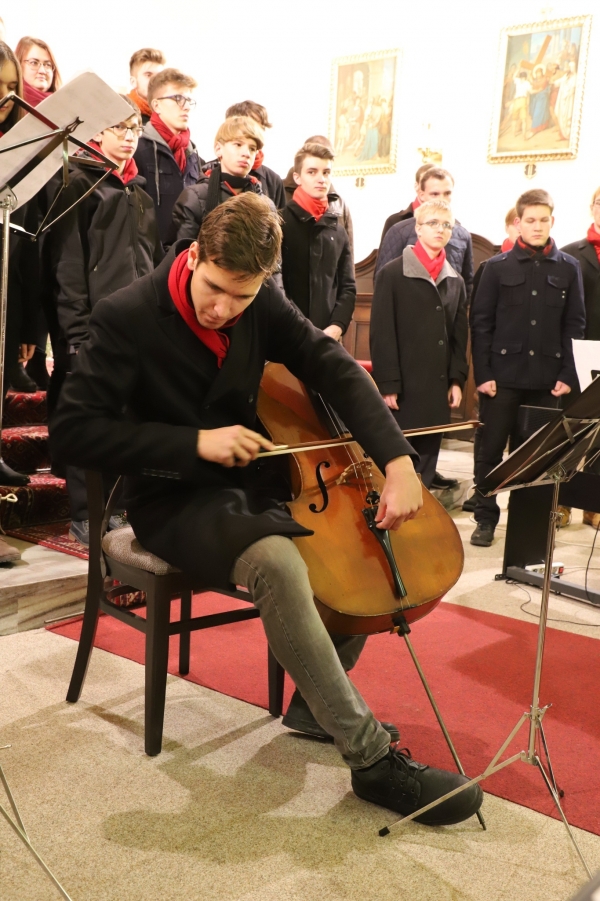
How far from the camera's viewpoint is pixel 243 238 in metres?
1.62

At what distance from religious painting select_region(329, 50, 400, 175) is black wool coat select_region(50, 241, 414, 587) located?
614 cm

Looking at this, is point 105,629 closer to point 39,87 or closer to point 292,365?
point 292,365

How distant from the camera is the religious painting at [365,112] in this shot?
24.5 ft

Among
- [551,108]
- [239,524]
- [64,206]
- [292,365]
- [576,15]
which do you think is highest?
[576,15]

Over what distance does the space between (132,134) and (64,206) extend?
0.35 metres

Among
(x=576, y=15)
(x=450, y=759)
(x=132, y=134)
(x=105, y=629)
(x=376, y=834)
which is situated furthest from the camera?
(x=576, y=15)

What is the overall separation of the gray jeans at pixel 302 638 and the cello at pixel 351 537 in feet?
0.20

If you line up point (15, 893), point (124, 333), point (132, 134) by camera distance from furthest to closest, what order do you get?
point (132, 134)
point (124, 333)
point (15, 893)

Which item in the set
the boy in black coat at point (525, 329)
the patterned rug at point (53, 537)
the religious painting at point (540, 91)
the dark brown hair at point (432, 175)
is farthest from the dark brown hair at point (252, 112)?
the religious painting at point (540, 91)

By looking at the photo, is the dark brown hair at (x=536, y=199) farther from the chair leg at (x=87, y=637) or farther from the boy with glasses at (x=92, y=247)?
the chair leg at (x=87, y=637)

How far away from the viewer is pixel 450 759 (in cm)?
194

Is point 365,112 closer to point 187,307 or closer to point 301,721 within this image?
point 187,307

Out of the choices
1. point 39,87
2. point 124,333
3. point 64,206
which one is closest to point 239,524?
point 124,333

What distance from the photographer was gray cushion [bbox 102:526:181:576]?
1857 millimetres
